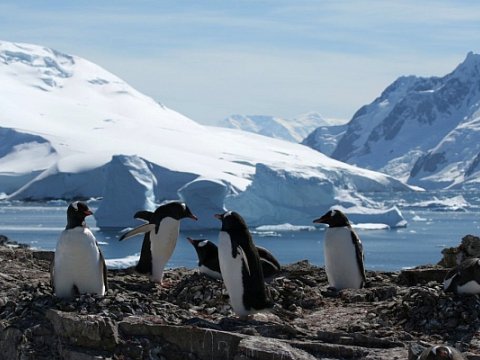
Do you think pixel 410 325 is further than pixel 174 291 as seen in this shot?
No

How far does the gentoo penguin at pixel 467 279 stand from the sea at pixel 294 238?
1637 centimetres

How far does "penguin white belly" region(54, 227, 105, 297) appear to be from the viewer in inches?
294

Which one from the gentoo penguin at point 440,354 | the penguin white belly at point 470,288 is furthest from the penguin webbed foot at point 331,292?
the gentoo penguin at point 440,354

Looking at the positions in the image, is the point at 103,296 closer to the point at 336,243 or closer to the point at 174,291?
the point at 174,291

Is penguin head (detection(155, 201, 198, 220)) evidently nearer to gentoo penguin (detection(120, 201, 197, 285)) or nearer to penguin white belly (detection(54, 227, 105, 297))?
gentoo penguin (detection(120, 201, 197, 285))

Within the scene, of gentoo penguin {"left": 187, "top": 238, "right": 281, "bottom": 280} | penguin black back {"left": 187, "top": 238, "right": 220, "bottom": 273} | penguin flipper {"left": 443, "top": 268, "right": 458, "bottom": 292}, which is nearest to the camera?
penguin flipper {"left": 443, "top": 268, "right": 458, "bottom": 292}

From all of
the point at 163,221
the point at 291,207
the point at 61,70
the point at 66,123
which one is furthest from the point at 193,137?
the point at 163,221

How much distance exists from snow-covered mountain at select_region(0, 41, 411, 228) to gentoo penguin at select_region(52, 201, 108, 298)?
148 ft

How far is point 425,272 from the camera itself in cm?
921

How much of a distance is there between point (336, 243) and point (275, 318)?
1.80 m

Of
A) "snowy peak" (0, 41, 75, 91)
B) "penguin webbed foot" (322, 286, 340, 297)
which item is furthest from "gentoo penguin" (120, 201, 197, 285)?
"snowy peak" (0, 41, 75, 91)

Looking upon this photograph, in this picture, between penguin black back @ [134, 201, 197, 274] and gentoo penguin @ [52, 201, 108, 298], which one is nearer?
gentoo penguin @ [52, 201, 108, 298]

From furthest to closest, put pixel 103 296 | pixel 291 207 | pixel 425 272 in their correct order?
pixel 291 207 → pixel 425 272 → pixel 103 296

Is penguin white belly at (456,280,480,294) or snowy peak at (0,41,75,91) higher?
snowy peak at (0,41,75,91)
